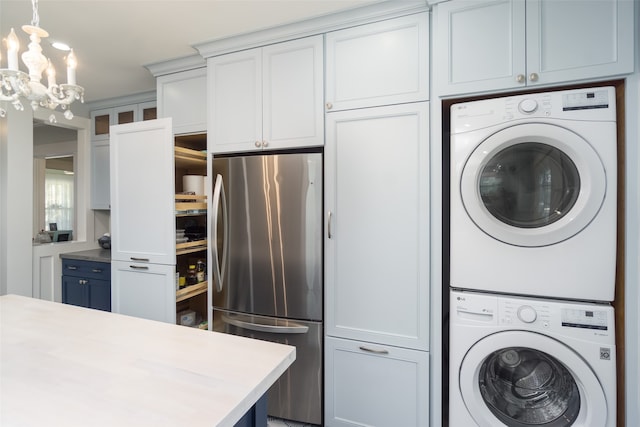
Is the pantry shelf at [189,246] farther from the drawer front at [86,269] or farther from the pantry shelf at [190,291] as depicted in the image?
the drawer front at [86,269]

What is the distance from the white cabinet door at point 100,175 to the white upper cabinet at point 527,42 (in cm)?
343

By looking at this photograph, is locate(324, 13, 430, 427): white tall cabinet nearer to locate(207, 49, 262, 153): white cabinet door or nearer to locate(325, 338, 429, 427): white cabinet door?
locate(325, 338, 429, 427): white cabinet door

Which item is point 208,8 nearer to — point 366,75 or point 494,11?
point 366,75

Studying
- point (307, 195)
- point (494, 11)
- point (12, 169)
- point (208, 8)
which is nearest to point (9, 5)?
point (208, 8)

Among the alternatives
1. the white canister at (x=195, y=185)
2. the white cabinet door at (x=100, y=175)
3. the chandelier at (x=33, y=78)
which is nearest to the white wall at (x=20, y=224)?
the white cabinet door at (x=100, y=175)

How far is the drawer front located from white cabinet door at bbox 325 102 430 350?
2222 mm

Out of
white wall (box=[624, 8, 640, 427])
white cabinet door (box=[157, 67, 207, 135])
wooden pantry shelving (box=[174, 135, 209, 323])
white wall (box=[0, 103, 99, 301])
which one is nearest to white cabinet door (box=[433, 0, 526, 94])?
white wall (box=[624, 8, 640, 427])

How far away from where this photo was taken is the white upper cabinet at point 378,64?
1620 mm

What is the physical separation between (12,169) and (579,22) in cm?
417

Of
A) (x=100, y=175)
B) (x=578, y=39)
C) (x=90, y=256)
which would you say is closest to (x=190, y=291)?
(x=90, y=256)

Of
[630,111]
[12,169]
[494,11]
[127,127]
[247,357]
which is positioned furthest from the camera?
[12,169]

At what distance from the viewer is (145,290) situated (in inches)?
85.1

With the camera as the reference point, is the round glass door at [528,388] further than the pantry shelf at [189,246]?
No

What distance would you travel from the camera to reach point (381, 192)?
66.5 inches
